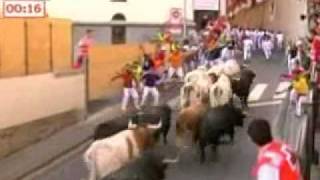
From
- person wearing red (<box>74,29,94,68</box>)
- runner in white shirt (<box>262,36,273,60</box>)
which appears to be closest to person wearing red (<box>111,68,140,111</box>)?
person wearing red (<box>74,29,94,68</box>)

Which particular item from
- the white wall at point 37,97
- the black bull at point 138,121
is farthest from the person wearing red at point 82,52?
the black bull at point 138,121

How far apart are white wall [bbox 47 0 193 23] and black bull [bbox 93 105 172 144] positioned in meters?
25.8

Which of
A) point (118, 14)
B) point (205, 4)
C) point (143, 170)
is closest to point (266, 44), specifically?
point (118, 14)

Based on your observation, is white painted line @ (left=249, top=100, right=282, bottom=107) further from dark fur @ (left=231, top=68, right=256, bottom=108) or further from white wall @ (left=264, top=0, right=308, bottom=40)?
white wall @ (left=264, top=0, right=308, bottom=40)

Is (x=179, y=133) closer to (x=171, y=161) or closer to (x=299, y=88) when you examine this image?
(x=171, y=161)

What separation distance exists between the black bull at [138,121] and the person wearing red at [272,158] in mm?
5248

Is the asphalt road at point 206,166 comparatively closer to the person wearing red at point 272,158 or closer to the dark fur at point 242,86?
the dark fur at point 242,86

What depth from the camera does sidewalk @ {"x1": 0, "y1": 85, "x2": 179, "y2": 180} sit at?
16570 millimetres

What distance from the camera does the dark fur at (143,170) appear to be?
10805mm

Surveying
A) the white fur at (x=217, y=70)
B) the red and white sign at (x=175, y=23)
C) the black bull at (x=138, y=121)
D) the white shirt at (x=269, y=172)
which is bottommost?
the black bull at (x=138, y=121)

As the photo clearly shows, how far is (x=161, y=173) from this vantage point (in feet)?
37.6

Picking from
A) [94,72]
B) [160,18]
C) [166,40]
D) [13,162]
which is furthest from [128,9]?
[13,162]

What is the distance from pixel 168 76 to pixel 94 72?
3.82m
